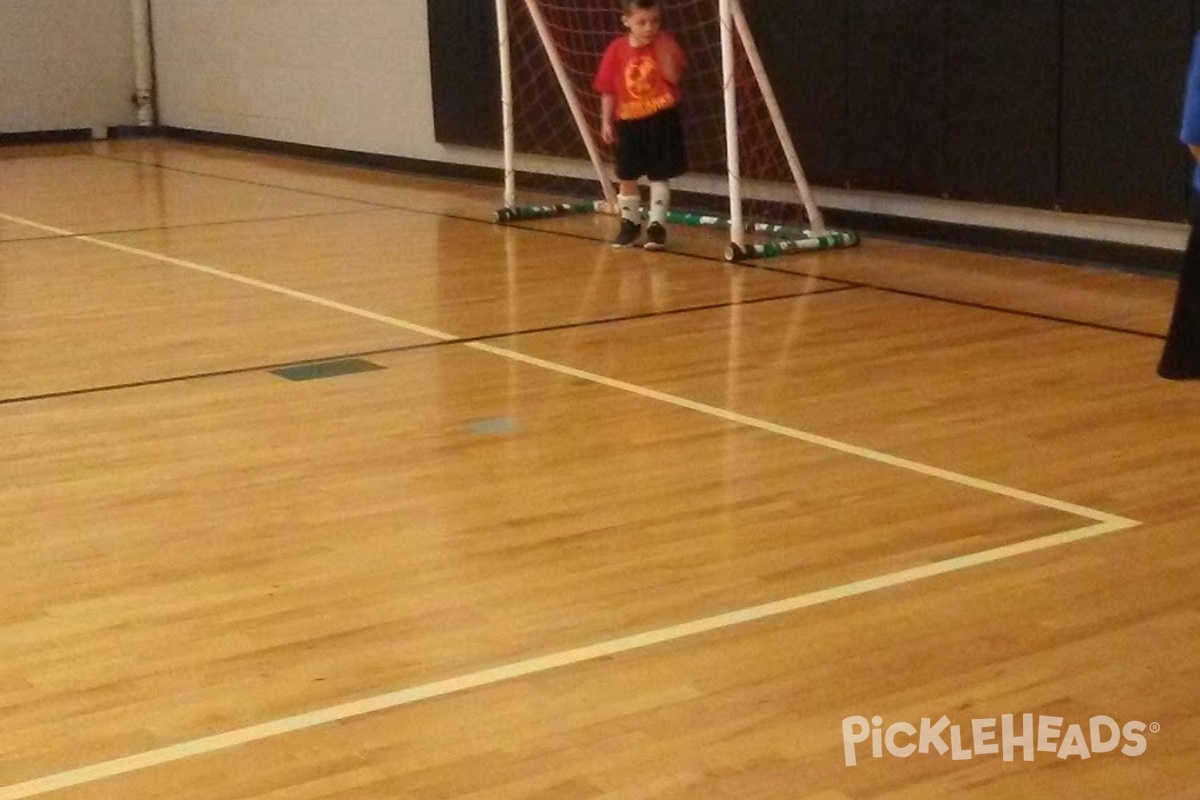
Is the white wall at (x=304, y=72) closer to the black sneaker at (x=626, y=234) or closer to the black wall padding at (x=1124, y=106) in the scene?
the black sneaker at (x=626, y=234)

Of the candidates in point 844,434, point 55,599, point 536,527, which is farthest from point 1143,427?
point 55,599

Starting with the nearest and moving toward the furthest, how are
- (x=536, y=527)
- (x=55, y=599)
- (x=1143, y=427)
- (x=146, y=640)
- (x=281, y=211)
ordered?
(x=146, y=640), (x=55, y=599), (x=536, y=527), (x=1143, y=427), (x=281, y=211)

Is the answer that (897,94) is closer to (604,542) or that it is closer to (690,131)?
(690,131)

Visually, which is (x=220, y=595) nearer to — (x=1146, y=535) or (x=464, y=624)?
(x=464, y=624)

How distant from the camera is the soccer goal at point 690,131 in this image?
605 cm

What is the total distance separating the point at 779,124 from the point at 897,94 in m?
0.45

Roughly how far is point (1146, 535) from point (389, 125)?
7.19 metres

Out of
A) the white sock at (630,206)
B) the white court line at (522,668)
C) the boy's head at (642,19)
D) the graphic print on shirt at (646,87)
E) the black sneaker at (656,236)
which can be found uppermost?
the boy's head at (642,19)

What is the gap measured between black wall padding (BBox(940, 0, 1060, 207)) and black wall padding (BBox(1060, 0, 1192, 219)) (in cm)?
7

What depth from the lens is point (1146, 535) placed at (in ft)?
9.33

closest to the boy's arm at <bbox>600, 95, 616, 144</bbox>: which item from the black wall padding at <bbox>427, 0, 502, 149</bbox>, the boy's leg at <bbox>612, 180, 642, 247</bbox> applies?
the boy's leg at <bbox>612, 180, 642, 247</bbox>

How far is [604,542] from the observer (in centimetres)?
290

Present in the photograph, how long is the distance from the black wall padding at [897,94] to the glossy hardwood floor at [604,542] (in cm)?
83

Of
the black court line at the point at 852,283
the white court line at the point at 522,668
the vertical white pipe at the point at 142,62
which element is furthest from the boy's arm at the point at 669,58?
the vertical white pipe at the point at 142,62
